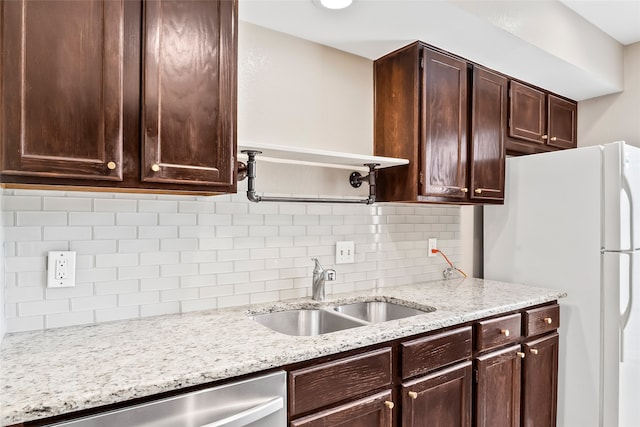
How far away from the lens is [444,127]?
7.14ft

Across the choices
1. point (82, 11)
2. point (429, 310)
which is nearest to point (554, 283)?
point (429, 310)

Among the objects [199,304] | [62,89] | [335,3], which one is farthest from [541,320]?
[62,89]

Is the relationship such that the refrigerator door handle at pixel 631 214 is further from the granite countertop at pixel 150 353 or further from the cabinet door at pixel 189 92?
the cabinet door at pixel 189 92

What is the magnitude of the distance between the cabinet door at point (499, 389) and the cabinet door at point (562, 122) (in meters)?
1.67

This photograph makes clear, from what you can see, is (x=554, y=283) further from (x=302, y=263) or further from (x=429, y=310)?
(x=302, y=263)

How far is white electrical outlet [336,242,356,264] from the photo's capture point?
2174 mm

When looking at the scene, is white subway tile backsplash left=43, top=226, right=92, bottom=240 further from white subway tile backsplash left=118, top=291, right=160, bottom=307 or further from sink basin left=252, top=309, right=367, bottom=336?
sink basin left=252, top=309, right=367, bottom=336

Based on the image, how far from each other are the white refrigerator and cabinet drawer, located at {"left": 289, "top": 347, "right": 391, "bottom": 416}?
4.72 ft

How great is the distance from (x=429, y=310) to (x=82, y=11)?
1.74 meters

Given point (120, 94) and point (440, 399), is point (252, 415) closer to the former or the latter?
point (440, 399)

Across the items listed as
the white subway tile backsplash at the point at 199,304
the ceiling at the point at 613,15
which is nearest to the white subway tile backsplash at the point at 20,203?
the white subway tile backsplash at the point at 199,304

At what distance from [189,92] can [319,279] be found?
40.5 inches

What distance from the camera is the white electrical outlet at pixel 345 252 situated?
2174 mm

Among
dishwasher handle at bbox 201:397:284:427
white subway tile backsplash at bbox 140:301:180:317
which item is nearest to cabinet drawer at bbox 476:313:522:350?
dishwasher handle at bbox 201:397:284:427
